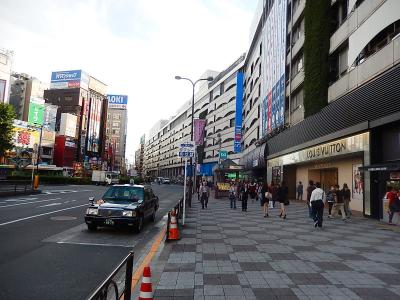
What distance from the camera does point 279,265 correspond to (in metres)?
7.61

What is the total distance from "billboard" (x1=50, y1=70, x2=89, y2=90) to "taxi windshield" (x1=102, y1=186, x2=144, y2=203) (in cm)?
10016

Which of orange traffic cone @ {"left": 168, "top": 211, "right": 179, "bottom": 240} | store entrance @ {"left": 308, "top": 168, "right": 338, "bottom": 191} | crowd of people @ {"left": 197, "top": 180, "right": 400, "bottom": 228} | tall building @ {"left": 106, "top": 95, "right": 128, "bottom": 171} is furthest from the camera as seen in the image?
tall building @ {"left": 106, "top": 95, "right": 128, "bottom": 171}

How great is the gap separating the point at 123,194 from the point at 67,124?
91363 millimetres

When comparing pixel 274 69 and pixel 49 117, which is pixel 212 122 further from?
pixel 274 69

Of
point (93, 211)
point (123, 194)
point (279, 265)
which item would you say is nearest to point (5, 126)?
point (123, 194)

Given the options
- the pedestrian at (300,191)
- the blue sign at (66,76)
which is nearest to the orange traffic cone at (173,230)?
the pedestrian at (300,191)

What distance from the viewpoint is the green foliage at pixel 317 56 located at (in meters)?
24.6

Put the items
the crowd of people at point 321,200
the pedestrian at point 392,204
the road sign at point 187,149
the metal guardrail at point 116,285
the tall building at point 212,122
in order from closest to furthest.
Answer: the metal guardrail at point 116,285 < the road sign at point 187,149 < the crowd of people at point 321,200 < the pedestrian at point 392,204 < the tall building at point 212,122

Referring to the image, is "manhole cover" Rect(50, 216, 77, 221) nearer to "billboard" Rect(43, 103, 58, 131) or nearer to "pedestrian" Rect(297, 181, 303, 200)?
"pedestrian" Rect(297, 181, 303, 200)

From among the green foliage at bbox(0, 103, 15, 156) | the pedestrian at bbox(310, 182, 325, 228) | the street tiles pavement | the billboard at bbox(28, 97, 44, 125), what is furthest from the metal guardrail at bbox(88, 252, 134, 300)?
the billboard at bbox(28, 97, 44, 125)

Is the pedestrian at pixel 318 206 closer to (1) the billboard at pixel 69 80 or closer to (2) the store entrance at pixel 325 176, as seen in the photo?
(2) the store entrance at pixel 325 176

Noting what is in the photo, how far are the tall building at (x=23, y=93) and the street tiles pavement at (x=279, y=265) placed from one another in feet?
300

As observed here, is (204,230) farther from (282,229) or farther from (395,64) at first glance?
(395,64)

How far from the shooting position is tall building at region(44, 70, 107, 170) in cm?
10419
